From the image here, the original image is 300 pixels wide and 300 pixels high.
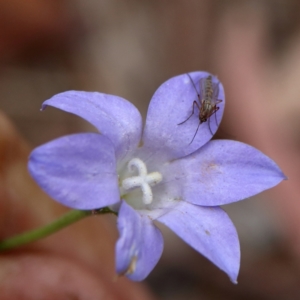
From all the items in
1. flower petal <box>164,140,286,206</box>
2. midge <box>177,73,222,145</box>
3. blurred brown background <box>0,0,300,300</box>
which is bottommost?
blurred brown background <box>0,0,300,300</box>

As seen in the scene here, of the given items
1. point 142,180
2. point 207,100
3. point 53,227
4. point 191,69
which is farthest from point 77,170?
point 191,69

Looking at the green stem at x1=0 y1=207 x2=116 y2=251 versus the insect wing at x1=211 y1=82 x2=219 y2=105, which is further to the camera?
the insect wing at x1=211 y1=82 x2=219 y2=105

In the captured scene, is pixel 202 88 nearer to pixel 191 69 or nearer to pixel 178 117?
pixel 178 117

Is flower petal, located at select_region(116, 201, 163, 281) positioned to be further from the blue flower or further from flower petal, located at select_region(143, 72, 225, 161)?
flower petal, located at select_region(143, 72, 225, 161)

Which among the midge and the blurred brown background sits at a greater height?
the midge

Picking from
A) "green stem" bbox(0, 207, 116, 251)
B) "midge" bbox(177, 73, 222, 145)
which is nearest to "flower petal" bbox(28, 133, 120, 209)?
"green stem" bbox(0, 207, 116, 251)

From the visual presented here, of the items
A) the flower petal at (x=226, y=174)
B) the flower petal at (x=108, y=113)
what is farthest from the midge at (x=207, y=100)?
the flower petal at (x=108, y=113)

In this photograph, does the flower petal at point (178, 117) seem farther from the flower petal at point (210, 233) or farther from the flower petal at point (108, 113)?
the flower petal at point (210, 233)

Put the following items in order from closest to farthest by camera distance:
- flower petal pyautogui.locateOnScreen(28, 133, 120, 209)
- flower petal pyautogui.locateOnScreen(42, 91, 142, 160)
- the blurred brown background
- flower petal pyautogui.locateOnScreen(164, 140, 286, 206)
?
flower petal pyautogui.locateOnScreen(28, 133, 120, 209) → flower petal pyautogui.locateOnScreen(42, 91, 142, 160) → flower petal pyautogui.locateOnScreen(164, 140, 286, 206) → the blurred brown background
